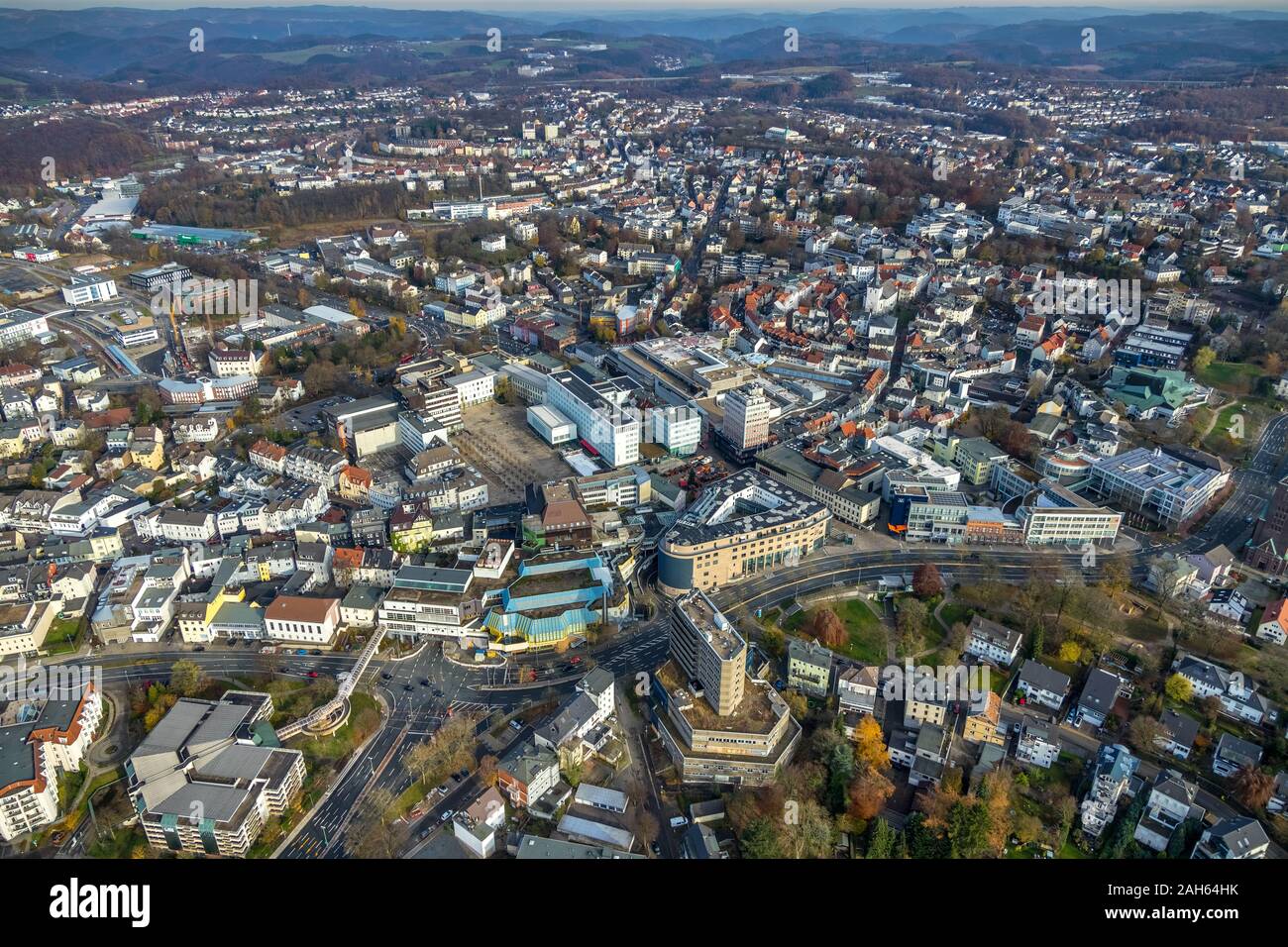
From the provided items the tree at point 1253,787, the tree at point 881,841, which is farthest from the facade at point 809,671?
the tree at point 1253,787

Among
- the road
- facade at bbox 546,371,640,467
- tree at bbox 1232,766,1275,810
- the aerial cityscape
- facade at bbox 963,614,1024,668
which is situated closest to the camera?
tree at bbox 1232,766,1275,810

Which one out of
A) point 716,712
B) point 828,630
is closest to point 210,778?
point 716,712

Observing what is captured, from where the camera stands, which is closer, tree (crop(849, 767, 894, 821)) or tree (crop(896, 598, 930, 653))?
tree (crop(849, 767, 894, 821))

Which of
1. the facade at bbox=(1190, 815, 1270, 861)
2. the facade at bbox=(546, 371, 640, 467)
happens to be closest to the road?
the facade at bbox=(1190, 815, 1270, 861)

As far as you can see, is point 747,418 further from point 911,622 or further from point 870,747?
point 870,747

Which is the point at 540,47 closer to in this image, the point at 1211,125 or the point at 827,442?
the point at 1211,125

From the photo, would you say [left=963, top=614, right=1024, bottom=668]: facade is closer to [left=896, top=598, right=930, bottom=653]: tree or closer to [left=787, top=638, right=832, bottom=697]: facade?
[left=896, top=598, right=930, bottom=653]: tree

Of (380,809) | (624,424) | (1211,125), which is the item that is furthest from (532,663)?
(1211,125)
